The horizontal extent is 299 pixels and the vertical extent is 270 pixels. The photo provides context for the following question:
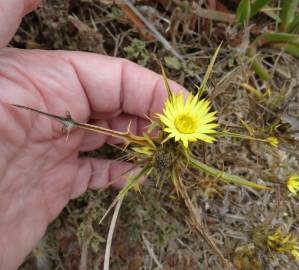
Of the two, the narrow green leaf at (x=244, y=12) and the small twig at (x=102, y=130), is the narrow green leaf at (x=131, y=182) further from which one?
the narrow green leaf at (x=244, y=12)

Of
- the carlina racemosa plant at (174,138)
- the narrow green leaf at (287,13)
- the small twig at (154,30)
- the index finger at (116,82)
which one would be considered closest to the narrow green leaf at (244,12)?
the narrow green leaf at (287,13)

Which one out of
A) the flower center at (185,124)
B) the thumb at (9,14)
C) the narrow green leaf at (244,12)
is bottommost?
the flower center at (185,124)

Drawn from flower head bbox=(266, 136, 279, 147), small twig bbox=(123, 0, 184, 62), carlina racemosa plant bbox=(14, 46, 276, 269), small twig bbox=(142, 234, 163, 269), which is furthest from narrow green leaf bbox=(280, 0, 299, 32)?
small twig bbox=(142, 234, 163, 269)

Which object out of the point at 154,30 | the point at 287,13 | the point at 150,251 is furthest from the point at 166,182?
the point at 287,13

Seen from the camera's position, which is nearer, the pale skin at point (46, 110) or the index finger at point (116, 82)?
the pale skin at point (46, 110)

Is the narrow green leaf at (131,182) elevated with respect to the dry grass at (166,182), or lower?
elevated

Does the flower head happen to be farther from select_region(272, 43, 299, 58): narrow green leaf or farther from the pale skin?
select_region(272, 43, 299, 58): narrow green leaf

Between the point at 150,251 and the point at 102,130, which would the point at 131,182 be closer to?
the point at 102,130
